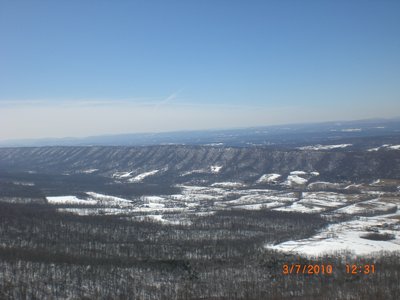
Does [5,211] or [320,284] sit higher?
[5,211]

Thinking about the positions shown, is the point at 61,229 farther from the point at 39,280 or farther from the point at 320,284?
the point at 320,284

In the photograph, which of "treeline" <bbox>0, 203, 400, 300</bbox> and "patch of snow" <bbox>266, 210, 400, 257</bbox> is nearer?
"treeline" <bbox>0, 203, 400, 300</bbox>

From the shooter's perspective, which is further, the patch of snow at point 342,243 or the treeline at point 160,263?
the patch of snow at point 342,243

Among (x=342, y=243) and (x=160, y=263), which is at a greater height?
(x=160, y=263)

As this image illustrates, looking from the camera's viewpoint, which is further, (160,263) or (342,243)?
(342,243)

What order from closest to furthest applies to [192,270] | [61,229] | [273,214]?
1. [192,270]
2. [61,229]
3. [273,214]

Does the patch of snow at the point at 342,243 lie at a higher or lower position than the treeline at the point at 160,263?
lower

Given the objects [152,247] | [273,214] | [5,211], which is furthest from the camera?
[273,214]

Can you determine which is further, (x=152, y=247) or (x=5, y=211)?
(x=5, y=211)

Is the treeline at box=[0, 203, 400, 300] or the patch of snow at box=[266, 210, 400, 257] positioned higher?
the treeline at box=[0, 203, 400, 300]

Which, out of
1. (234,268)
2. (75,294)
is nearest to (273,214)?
(234,268)
